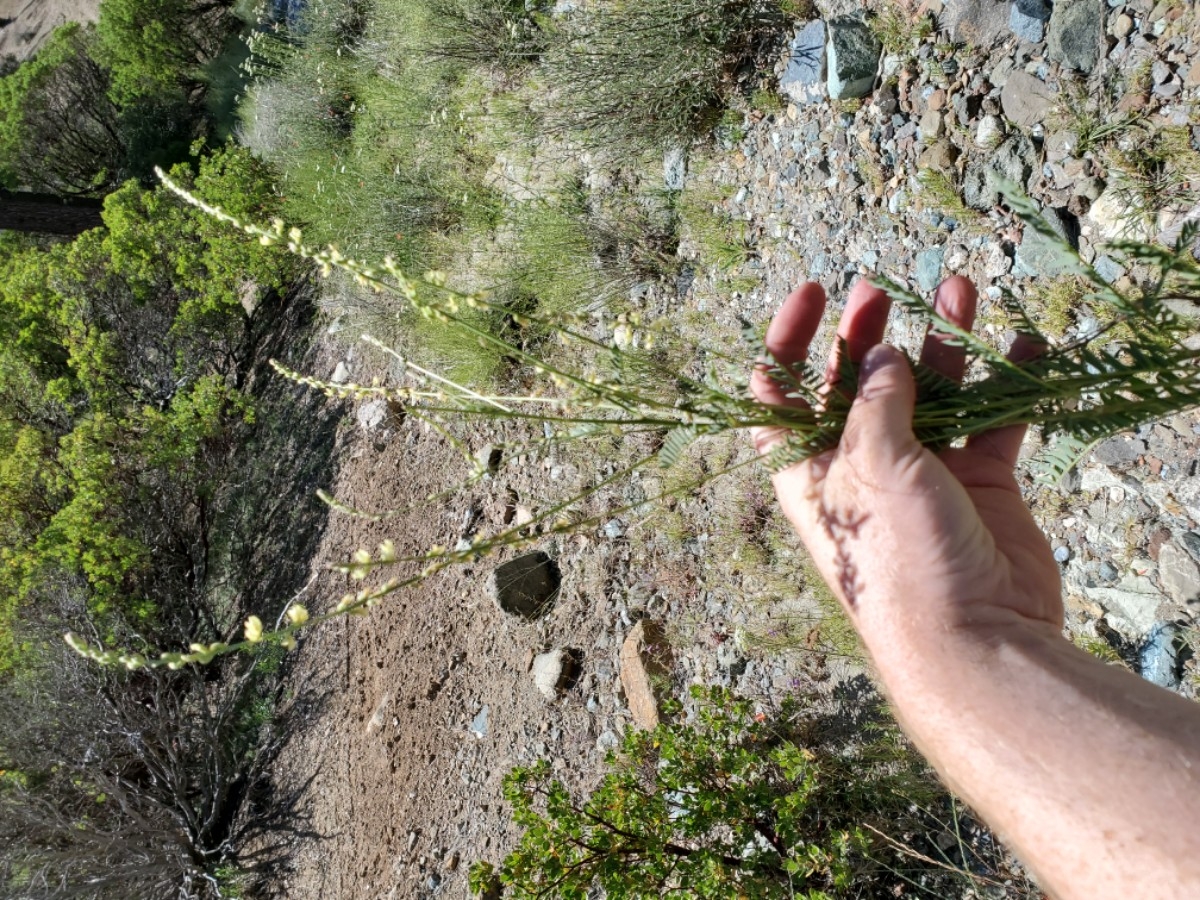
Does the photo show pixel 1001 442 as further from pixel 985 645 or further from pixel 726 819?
pixel 726 819

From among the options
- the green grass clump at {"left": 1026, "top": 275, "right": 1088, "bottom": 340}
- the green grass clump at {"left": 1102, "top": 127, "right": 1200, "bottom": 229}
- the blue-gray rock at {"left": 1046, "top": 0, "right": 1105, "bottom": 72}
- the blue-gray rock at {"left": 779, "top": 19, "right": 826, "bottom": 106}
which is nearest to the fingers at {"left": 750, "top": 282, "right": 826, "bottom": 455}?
the green grass clump at {"left": 1026, "top": 275, "right": 1088, "bottom": 340}

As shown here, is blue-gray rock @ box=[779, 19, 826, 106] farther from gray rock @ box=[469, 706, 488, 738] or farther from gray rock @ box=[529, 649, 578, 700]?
gray rock @ box=[469, 706, 488, 738]

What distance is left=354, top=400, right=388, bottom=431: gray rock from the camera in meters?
5.70

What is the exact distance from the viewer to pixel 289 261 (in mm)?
7059

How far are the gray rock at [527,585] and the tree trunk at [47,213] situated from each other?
7.28 meters

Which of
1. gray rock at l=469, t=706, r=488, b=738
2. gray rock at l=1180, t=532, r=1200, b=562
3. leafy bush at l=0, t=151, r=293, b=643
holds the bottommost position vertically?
leafy bush at l=0, t=151, r=293, b=643

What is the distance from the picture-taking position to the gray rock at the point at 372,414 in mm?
5695

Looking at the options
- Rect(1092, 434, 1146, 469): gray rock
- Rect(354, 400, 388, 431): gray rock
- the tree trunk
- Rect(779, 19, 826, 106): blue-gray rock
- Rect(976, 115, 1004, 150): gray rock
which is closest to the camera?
Rect(1092, 434, 1146, 469): gray rock

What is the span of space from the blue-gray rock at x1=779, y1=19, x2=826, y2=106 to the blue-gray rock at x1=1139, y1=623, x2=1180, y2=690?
6.99ft

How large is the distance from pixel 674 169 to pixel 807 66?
79 cm

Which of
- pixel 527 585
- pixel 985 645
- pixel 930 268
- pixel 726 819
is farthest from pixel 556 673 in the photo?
pixel 985 645

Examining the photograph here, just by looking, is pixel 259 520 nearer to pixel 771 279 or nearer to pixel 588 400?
pixel 771 279

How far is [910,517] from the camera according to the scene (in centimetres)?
132

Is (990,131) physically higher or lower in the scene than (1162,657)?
higher
